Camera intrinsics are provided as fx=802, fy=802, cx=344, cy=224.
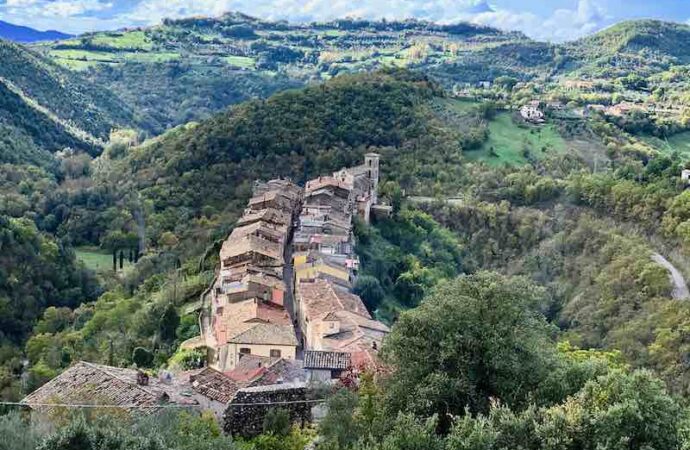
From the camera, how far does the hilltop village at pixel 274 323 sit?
1988cm

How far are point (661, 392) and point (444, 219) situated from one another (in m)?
38.6

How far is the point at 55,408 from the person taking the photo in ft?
Result: 62.3

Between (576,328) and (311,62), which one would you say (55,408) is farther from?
(311,62)

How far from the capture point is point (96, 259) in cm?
5444

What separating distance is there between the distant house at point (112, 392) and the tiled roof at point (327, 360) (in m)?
3.85

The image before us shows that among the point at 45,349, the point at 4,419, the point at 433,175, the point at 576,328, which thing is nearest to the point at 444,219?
the point at 433,175

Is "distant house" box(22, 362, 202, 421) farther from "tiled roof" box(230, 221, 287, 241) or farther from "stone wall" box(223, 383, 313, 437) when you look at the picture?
"tiled roof" box(230, 221, 287, 241)

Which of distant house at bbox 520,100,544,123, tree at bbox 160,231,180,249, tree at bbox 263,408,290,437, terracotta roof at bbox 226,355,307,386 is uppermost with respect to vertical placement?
distant house at bbox 520,100,544,123

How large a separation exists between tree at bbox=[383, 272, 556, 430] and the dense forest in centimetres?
5

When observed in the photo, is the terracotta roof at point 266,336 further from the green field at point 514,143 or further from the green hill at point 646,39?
the green hill at point 646,39

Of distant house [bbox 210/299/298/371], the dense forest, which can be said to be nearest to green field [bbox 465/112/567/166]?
the dense forest

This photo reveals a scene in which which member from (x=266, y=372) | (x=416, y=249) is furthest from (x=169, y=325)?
(x=416, y=249)

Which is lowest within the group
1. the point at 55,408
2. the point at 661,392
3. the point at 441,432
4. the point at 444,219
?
the point at 444,219

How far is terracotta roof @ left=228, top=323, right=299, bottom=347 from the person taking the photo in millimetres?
26916
